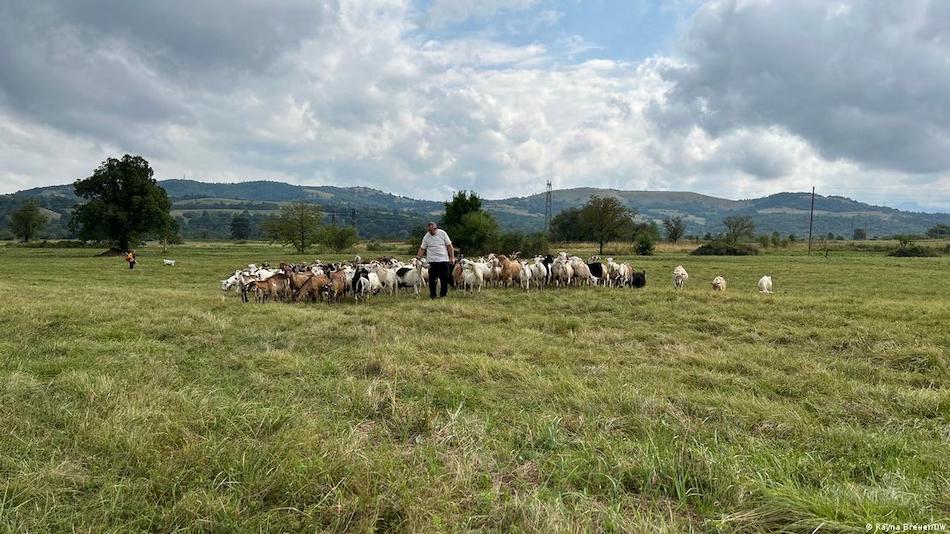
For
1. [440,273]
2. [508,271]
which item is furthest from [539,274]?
[440,273]

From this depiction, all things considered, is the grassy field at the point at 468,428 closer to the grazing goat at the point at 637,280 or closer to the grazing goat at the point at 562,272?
the grazing goat at the point at 562,272

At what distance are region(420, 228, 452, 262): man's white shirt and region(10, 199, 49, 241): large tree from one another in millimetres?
95255

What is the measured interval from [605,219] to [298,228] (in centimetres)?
4018

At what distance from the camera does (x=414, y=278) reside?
1712 centimetres

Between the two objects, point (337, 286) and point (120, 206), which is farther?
point (120, 206)

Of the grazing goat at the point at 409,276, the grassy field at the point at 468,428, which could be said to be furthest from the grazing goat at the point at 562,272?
the grassy field at the point at 468,428

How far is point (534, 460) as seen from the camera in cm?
379

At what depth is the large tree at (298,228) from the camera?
6581 centimetres

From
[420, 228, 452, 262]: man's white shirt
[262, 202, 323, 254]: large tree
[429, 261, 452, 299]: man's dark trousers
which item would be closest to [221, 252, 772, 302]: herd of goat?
[429, 261, 452, 299]: man's dark trousers

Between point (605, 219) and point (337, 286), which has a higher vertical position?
point (605, 219)

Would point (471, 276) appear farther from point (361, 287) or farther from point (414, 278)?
point (361, 287)

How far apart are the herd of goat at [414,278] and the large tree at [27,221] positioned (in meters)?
85.6

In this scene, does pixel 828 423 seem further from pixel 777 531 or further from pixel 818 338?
pixel 818 338

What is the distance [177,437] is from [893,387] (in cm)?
749
